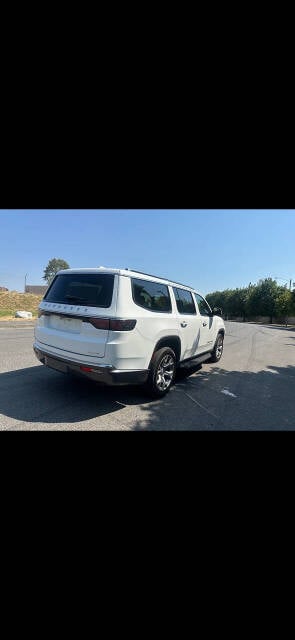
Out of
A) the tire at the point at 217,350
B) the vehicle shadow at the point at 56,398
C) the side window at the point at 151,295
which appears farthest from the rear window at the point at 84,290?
the tire at the point at 217,350

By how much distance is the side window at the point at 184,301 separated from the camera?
14.4 ft

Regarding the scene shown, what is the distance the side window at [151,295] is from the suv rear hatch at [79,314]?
0.40 m

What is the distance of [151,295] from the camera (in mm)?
3617

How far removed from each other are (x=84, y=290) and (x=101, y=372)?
116 centimetres

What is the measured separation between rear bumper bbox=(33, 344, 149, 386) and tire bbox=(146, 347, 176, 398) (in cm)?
22
